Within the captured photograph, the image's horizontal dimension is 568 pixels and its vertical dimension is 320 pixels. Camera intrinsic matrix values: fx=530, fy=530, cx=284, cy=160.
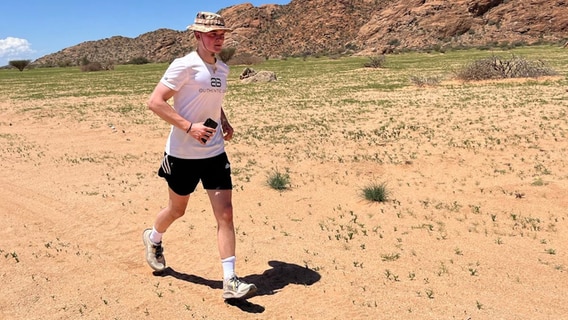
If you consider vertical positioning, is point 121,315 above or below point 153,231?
below

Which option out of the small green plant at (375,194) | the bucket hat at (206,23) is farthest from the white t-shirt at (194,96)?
the small green plant at (375,194)

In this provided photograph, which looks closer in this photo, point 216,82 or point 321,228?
point 216,82

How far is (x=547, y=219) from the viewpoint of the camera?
6.23 m

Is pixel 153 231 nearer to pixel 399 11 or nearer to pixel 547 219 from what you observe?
pixel 547 219

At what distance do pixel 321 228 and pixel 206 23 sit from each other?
3.05m

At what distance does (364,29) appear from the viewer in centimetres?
9469

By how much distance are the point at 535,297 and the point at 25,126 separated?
1572cm

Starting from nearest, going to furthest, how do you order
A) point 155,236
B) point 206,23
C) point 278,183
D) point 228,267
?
point 206,23 < point 228,267 < point 155,236 < point 278,183

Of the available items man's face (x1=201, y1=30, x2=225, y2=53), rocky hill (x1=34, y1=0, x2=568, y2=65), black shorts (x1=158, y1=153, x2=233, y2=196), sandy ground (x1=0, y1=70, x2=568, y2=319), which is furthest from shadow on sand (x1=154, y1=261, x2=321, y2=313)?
rocky hill (x1=34, y1=0, x2=568, y2=65)

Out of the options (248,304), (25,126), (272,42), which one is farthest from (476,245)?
(272,42)

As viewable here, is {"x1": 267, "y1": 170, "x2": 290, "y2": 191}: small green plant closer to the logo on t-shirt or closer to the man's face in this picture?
the logo on t-shirt

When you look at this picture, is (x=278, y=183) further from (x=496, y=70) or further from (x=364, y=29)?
(x=364, y=29)

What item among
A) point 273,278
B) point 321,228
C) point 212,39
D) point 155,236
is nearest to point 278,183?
point 321,228

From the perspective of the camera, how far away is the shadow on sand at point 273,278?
4582 mm
